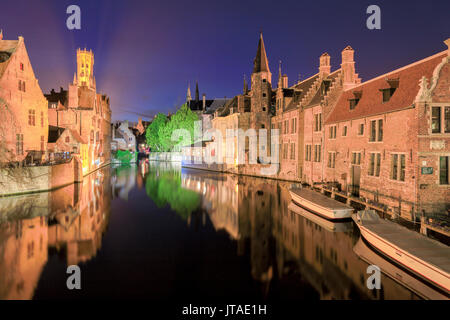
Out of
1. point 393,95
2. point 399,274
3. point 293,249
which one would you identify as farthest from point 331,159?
point 399,274

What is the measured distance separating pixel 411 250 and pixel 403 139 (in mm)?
10129

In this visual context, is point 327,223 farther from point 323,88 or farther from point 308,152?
point 323,88

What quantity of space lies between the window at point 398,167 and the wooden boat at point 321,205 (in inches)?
158

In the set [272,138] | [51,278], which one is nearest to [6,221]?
[51,278]

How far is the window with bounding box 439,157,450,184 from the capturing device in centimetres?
1725

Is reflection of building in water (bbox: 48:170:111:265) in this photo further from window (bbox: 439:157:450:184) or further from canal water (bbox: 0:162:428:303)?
window (bbox: 439:157:450:184)

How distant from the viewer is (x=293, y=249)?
14.0 meters

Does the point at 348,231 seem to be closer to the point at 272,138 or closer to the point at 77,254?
the point at 77,254

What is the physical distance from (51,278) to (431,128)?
21.8 meters

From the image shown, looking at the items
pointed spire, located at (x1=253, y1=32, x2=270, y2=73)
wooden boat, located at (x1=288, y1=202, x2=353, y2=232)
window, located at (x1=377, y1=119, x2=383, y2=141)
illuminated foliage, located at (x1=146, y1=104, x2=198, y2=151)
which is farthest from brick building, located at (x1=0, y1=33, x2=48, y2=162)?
illuminated foliage, located at (x1=146, y1=104, x2=198, y2=151)

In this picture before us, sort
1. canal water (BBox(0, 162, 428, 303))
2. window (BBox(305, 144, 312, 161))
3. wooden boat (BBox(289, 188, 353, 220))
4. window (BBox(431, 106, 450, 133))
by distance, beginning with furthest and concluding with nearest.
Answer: window (BBox(305, 144, 312, 161)) → wooden boat (BBox(289, 188, 353, 220)) → window (BBox(431, 106, 450, 133)) → canal water (BBox(0, 162, 428, 303))

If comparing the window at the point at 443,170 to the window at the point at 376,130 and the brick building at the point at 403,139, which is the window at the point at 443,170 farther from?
the window at the point at 376,130

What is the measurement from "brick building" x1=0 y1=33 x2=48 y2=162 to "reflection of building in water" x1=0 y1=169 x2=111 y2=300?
28.8 ft

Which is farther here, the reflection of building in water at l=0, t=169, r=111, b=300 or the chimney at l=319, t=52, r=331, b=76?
the chimney at l=319, t=52, r=331, b=76
